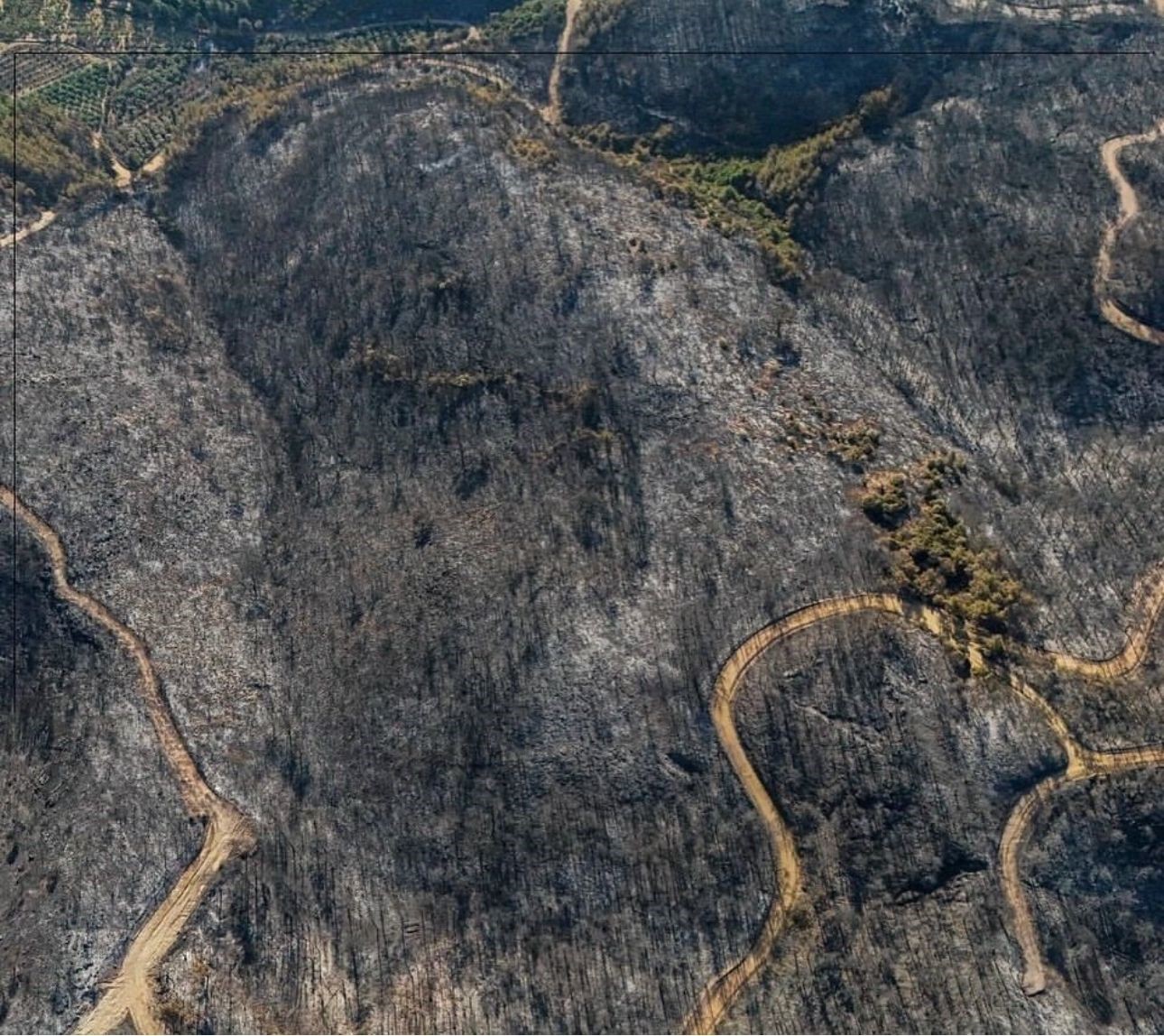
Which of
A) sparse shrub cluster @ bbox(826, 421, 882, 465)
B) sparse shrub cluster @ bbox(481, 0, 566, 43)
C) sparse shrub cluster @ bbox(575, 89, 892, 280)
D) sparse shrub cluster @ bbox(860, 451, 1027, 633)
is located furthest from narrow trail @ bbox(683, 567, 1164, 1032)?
sparse shrub cluster @ bbox(481, 0, 566, 43)

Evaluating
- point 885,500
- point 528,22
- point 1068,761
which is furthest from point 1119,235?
point 528,22

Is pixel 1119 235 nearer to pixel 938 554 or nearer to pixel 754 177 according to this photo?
pixel 754 177

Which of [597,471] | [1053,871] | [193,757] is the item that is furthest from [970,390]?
[193,757]

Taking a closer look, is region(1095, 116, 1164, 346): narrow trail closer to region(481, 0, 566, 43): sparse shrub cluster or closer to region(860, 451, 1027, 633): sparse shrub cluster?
region(860, 451, 1027, 633): sparse shrub cluster

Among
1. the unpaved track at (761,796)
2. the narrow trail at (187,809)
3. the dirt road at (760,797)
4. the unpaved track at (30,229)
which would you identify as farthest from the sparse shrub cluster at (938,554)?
the unpaved track at (30,229)

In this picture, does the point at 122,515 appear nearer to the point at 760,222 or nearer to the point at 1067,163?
the point at 760,222

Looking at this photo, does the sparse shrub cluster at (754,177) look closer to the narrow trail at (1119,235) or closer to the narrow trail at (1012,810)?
the narrow trail at (1119,235)
